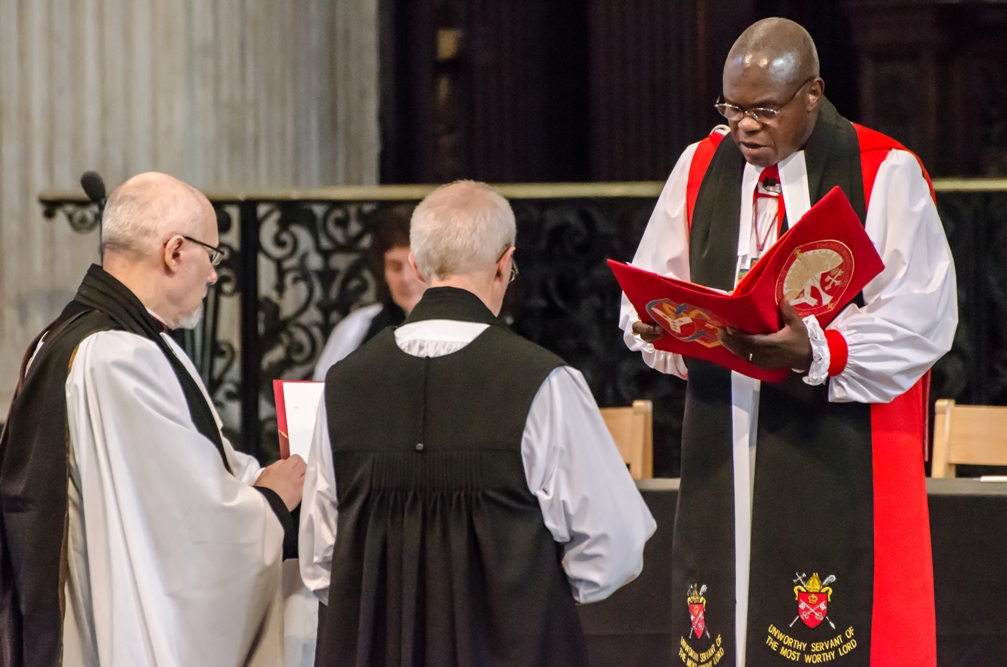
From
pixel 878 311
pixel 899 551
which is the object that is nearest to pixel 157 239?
pixel 878 311

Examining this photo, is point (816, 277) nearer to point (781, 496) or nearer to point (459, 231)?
point (781, 496)

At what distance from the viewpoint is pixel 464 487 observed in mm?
2498

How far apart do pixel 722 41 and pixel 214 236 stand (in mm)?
5296

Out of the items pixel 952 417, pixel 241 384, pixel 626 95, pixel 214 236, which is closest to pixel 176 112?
pixel 241 384

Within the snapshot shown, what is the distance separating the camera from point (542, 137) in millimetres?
8523

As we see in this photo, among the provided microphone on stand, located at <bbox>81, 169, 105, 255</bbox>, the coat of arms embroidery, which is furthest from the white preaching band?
microphone on stand, located at <bbox>81, 169, 105, 255</bbox>

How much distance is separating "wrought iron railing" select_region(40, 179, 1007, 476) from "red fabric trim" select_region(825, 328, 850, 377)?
→ 310 cm

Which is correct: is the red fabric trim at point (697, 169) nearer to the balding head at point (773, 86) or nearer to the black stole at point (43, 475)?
the balding head at point (773, 86)

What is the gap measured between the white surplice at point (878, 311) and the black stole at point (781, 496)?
3 cm

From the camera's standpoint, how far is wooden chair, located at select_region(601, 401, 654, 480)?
472 centimetres

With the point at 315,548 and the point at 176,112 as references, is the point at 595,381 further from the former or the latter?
the point at 315,548

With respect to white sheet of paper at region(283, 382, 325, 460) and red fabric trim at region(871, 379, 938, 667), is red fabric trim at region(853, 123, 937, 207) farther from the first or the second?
white sheet of paper at region(283, 382, 325, 460)

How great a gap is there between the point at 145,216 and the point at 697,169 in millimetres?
1292

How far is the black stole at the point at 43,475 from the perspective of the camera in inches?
114
